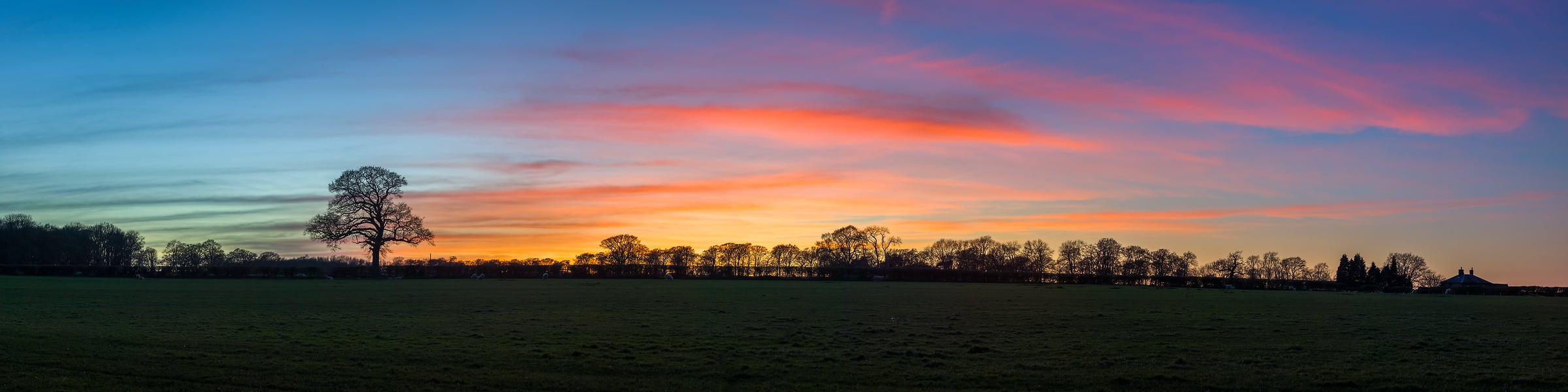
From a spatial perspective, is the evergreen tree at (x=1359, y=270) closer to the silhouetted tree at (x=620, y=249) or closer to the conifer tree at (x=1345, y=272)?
the conifer tree at (x=1345, y=272)

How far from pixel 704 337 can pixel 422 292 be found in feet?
144

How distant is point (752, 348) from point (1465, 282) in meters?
160

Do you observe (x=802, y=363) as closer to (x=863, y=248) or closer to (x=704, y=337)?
(x=704, y=337)

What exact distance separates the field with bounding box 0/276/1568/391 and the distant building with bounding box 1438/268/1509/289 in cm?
10286

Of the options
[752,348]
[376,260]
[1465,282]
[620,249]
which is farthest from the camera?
[620,249]

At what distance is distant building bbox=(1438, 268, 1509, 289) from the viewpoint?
128125mm

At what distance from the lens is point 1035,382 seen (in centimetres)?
1978

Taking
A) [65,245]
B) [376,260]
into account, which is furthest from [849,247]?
[65,245]

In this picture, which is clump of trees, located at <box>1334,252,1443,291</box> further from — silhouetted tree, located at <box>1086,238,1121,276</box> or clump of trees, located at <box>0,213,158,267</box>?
clump of trees, located at <box>0,213,158,267</box>

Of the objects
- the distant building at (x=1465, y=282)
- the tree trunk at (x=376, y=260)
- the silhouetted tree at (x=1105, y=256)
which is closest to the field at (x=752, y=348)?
the tree trunk at (x=376, y=260)

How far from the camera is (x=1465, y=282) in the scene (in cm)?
14112

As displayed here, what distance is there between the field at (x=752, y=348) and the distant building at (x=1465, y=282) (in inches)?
4049

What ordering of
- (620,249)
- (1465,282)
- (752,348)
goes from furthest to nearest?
(620,249)
(1465,282)
(752,348)

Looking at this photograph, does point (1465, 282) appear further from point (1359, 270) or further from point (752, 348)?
point (752, 348)
